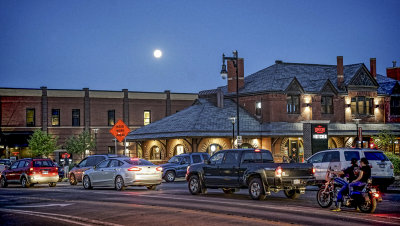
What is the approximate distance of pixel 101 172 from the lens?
26562 mm

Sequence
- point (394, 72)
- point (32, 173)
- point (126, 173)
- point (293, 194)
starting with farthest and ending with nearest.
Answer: point (394, 72), point (32, 173), point (126, 173), point (293, 194)

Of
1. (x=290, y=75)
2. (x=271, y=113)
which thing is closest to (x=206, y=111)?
(x=271, y=113)

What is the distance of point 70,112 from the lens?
66.4 meters

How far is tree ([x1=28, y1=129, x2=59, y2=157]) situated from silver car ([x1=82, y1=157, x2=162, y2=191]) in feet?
115

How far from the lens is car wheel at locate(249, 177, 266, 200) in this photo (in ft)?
64.3

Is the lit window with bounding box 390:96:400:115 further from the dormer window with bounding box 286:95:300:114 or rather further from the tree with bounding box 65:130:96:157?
the tree with bounding box 65:130:96:157

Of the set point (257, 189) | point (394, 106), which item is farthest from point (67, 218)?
point (394, 106)

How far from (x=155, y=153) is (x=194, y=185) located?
27.4 m

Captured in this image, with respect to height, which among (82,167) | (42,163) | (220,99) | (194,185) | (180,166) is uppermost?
(220,99)

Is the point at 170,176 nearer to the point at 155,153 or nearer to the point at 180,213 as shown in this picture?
the point at 155,153

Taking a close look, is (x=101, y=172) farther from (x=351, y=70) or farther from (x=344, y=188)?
(x=351, y=70)

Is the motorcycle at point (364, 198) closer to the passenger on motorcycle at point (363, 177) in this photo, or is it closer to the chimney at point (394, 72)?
the passenger on motorcycle at point (363, 177)

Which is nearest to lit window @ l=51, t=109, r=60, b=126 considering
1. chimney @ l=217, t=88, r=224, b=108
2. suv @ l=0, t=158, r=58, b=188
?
chimney @ l=217, t=88, r=224, b=108

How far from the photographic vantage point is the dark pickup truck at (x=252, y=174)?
19.3m
